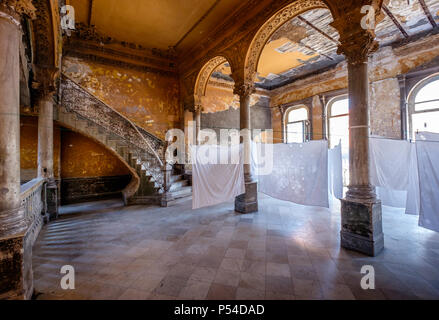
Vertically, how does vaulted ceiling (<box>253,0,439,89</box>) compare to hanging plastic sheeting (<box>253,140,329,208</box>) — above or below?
above

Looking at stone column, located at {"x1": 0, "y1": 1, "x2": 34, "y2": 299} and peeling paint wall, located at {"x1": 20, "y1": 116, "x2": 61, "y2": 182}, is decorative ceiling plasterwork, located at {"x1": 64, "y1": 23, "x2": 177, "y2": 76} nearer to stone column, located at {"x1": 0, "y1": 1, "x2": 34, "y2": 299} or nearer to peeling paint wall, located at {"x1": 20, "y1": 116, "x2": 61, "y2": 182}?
peeling paint wall, located at {"x1": 20, "y1": 116, "x2": 61, "y2": 182}

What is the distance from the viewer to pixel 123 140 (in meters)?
7.35

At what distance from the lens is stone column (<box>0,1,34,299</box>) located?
7.42 ft

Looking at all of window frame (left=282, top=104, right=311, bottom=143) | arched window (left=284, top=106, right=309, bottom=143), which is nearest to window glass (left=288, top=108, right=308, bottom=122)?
arched window (left=284, top=106, right=309, bottom=143)

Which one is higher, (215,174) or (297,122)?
(297,122)

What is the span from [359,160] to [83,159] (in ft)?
32.4

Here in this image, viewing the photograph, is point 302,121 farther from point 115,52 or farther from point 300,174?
point 115,52

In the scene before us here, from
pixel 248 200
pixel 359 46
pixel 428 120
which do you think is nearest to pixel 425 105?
pixel 428 120

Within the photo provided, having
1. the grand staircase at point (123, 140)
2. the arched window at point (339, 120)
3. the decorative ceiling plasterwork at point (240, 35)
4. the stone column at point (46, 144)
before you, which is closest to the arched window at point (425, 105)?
the arched window at point (339, 120)

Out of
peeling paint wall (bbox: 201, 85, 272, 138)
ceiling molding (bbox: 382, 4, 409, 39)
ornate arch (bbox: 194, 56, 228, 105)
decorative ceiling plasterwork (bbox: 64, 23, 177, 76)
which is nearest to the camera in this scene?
ceiling molding (bbox: 382, 4, 409, 39)

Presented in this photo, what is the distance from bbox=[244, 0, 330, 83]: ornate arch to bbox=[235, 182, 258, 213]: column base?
333cm

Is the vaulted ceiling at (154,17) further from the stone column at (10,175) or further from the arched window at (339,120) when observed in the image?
the arched window at (339,120)

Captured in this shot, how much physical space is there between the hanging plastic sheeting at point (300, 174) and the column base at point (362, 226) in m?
0.83
